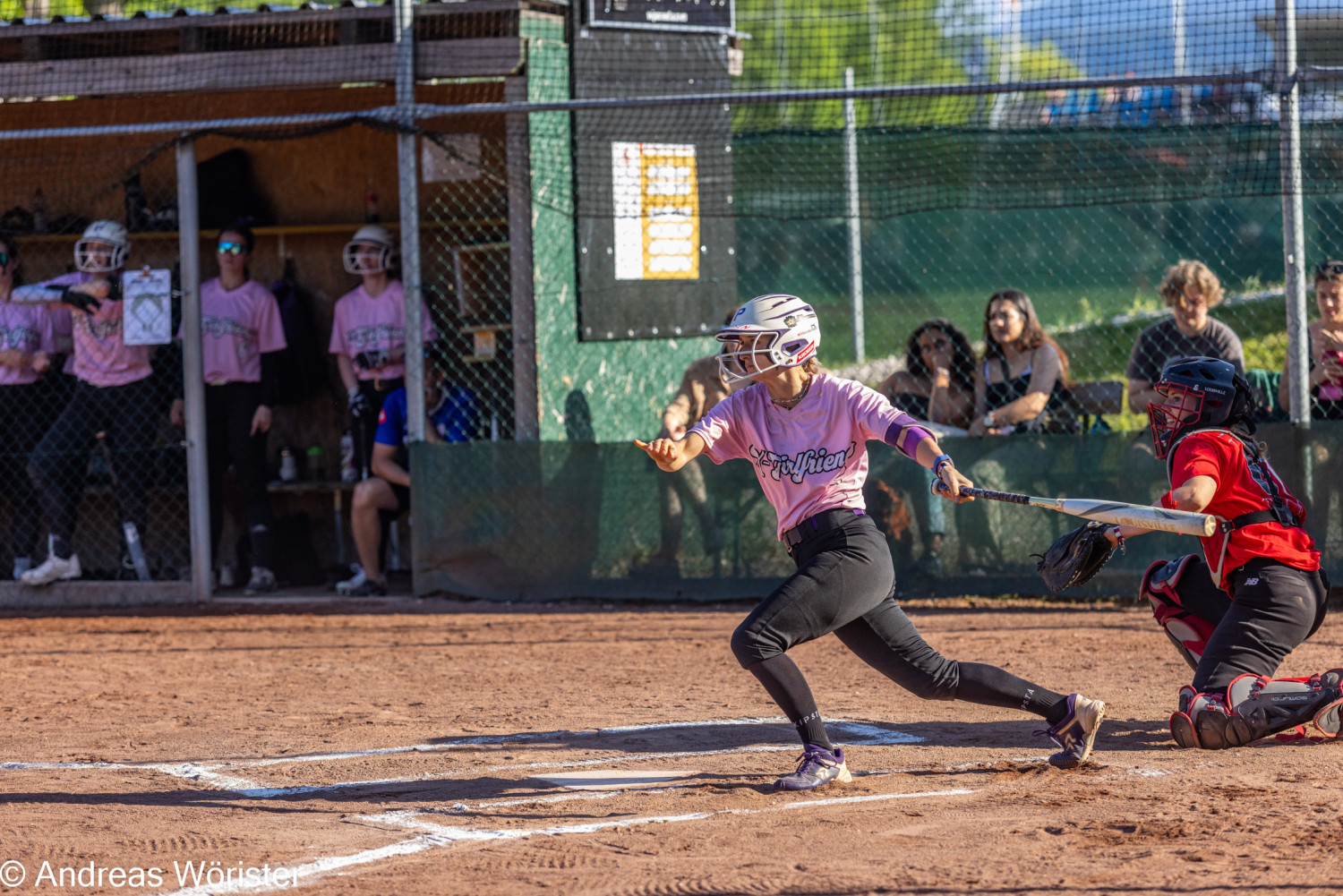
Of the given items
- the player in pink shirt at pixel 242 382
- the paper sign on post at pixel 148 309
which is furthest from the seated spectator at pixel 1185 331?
the paper sign on post at pixel 148 309

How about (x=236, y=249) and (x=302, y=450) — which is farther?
(x=302, y=450)

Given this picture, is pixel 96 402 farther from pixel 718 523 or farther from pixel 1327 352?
pixel 1327 352

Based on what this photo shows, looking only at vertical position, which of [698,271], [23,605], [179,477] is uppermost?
[698,271]

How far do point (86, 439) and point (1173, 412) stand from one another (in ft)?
23.9

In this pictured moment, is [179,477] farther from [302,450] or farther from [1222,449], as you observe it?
[1222,449]

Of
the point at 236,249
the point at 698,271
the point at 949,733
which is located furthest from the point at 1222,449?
the point at 236,249

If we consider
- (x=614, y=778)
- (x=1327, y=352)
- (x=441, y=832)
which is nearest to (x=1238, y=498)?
(x=614, y=778)

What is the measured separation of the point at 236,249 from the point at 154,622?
2.72 meters

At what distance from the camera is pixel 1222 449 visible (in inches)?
194

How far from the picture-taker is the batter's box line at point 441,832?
143 inches

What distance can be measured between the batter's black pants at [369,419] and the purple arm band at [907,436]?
562cm

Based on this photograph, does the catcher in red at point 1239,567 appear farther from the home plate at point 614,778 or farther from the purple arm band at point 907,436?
the home plate at point 614,778

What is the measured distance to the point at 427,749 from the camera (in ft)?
17.6

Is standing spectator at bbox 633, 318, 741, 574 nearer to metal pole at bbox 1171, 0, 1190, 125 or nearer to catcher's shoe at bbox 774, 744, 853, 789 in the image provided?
metal pole at bbox 1171, 0, 1190, 125
